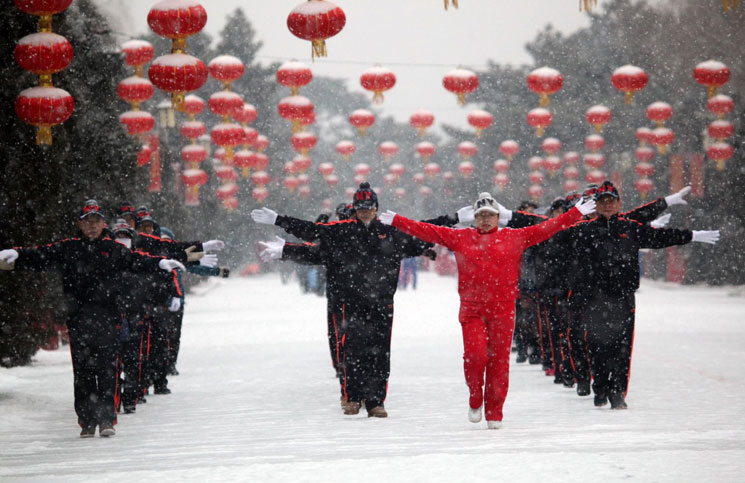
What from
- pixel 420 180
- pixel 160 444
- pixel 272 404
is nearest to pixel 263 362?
pixel 272 404

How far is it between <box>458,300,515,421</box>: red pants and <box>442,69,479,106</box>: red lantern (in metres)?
12.5

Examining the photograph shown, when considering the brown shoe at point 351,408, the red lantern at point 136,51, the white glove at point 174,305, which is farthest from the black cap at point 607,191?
the red lantern at point 136,51

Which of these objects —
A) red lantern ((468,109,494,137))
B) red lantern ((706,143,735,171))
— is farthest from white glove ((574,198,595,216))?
red lantern ((468,109,494,137))

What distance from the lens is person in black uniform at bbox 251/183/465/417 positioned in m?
10.4

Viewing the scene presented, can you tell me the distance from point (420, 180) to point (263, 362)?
30625 mm

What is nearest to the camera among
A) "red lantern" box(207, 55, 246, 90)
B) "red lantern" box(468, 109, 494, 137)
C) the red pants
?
the red pants

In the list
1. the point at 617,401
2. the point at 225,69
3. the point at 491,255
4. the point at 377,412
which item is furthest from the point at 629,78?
the point at 491,255

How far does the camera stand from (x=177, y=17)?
43.0ft

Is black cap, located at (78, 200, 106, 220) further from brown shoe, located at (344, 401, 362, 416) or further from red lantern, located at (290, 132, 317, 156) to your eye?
red lantern, located at (290, 132, 317, 156)

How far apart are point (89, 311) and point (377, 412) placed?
2547 mm

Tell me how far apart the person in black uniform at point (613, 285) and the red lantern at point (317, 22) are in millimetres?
4379

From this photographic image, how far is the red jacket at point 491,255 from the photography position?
9.23 m

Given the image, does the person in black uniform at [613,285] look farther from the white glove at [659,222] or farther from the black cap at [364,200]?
the black cap at [364,200]

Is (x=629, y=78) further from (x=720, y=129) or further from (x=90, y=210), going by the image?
(x=90, y=210)
